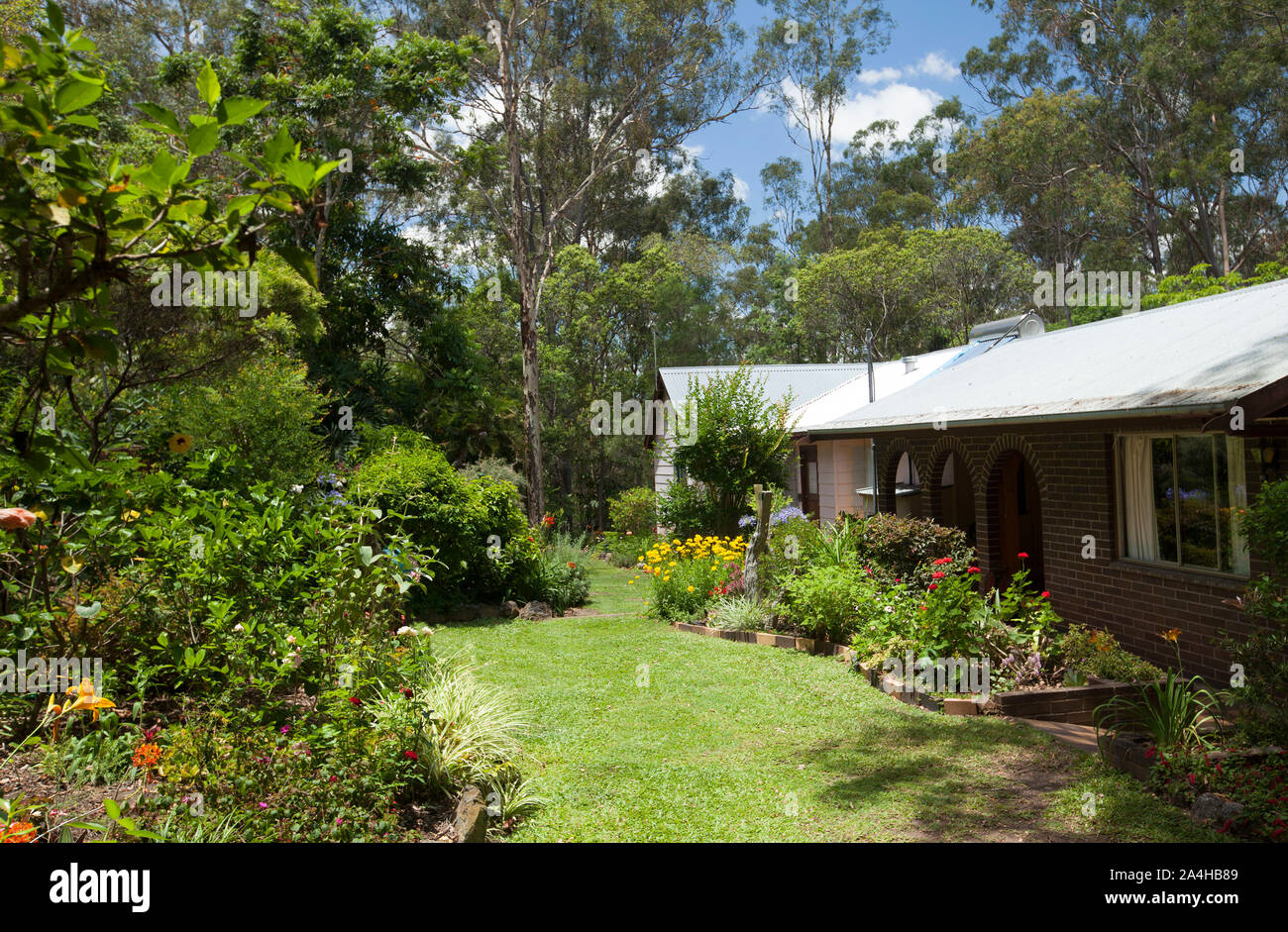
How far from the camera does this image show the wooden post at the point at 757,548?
12.6m

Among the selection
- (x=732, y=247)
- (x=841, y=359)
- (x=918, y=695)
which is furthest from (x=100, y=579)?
(x=732, y=247)

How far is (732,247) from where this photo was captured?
43094 millimetres

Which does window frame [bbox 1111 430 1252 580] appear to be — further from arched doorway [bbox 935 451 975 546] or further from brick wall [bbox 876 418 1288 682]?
arched doorway [bbox 935 451 975 546]

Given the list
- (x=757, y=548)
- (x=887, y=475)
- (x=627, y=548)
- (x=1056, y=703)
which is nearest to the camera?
(x=1056, y=703)

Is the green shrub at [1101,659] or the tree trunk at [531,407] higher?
the tree trunk at [531,407]

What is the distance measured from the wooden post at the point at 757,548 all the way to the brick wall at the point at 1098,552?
9.36 ft

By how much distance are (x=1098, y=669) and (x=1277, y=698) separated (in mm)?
2362

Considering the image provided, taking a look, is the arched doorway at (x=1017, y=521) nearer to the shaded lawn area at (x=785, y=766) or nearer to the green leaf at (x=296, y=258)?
the shaded lawn area at (x=785, y=766)

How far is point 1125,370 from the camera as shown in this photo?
360 inches

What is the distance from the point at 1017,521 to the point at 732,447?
22.0ft

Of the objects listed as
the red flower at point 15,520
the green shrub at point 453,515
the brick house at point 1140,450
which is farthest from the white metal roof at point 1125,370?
the red flower at point 15,520
